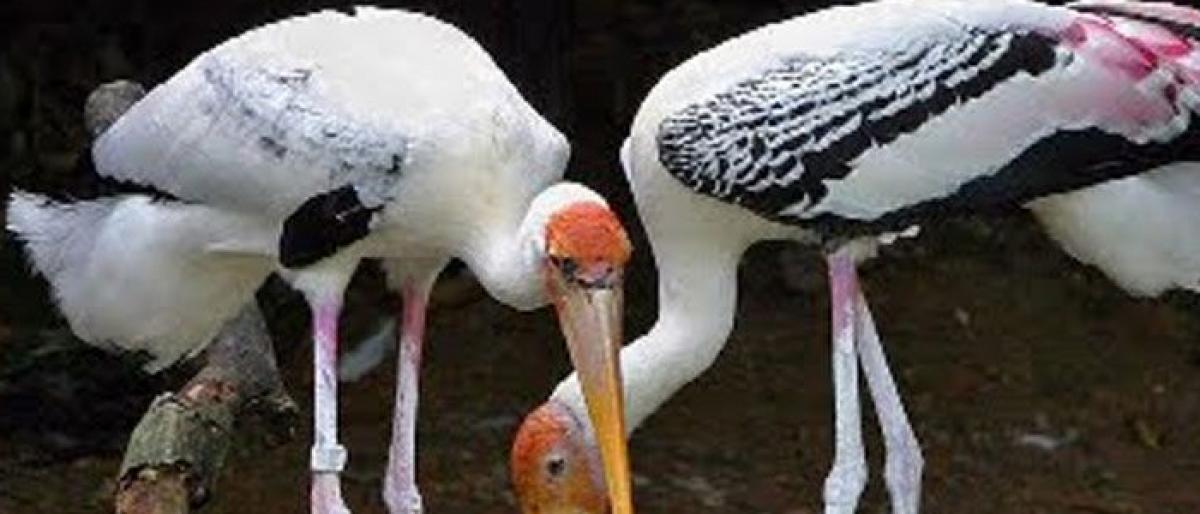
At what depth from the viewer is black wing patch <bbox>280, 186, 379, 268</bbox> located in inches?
225

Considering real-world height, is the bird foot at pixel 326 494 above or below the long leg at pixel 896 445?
above

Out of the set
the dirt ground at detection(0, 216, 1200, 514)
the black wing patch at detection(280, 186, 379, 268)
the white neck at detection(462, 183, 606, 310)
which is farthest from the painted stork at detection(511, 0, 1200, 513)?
the dirt ground at detection(0, 216, 1200, 514)

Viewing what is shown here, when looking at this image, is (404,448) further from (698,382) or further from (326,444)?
(698,382)

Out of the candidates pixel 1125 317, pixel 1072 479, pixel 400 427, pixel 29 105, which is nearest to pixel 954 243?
Answer: pixel 1125 317

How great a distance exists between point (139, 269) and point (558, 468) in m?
0.97

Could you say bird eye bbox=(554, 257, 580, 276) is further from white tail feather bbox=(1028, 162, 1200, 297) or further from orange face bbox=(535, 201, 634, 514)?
white tail feather bbox=(1028, 162, 1200, 297)

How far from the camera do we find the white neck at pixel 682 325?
619 cm

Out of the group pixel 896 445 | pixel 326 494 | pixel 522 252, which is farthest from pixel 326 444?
pixel 896 445

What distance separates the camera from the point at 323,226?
5.78m

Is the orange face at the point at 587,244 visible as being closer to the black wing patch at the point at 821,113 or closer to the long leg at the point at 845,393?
the black wing patch at the point at 821,113

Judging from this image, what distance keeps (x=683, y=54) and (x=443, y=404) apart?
2208 mm

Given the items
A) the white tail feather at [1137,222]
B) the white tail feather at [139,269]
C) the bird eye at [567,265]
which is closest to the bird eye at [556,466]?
the bird eye at [567,265]

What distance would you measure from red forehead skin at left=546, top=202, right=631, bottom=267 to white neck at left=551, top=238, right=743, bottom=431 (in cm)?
62

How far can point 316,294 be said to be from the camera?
5961 millimetres
